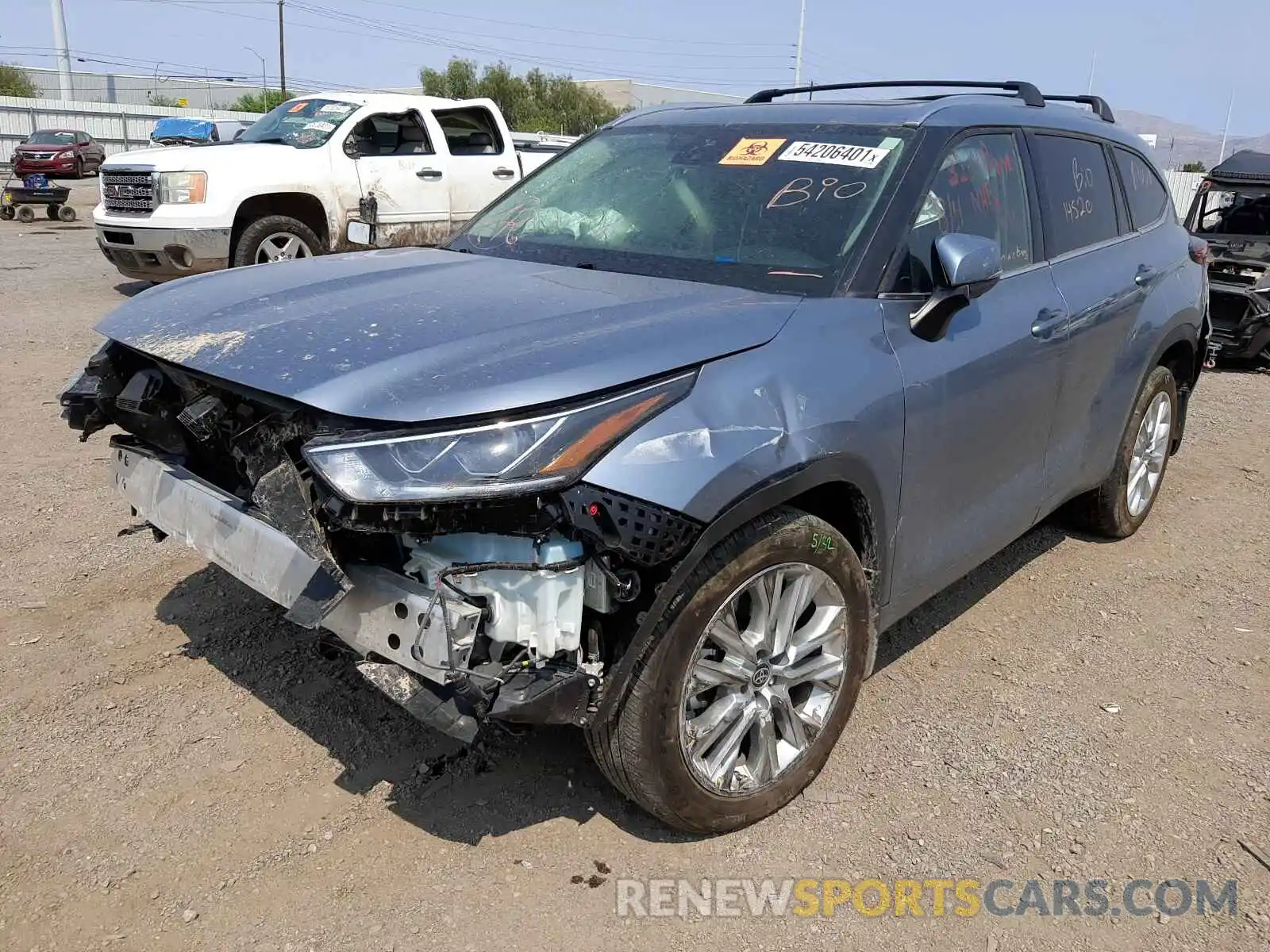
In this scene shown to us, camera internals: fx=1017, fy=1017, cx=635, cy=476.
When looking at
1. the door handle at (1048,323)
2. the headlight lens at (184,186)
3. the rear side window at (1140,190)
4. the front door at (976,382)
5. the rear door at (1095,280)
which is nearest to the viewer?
the front door at (976,382)

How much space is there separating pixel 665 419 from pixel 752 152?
1.51m

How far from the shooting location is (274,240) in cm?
980

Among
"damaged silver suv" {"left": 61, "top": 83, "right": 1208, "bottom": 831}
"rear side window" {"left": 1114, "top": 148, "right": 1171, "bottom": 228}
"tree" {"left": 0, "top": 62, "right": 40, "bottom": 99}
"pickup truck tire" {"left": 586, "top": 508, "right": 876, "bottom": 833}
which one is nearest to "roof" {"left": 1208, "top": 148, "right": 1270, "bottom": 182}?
"rear side window" {"left": 1114, "top": 148, "right": 1171, "bottom": 228}

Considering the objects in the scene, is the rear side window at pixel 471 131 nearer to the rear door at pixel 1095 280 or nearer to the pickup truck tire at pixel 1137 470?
the rear door at pixel 1095 280

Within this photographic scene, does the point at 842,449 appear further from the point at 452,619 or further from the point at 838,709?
the point at 452,619

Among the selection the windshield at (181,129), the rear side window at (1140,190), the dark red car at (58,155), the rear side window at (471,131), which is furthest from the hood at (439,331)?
the dark red car at (58,155)

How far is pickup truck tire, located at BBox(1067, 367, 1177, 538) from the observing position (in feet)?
15.2

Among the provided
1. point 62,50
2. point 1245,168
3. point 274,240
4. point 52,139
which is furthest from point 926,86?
point 62,50

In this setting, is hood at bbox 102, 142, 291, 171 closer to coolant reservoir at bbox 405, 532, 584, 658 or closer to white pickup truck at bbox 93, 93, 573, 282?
white pickup truck at bbox 93, 93, 573, 282

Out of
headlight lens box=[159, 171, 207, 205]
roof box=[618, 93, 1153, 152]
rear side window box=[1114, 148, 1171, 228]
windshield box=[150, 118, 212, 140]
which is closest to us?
roof box=[618, 93, 1153, 152]

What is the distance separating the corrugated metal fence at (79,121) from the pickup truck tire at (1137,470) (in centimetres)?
3668

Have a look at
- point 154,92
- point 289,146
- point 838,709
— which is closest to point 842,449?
point 838,709

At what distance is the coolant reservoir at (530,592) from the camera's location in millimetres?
2252

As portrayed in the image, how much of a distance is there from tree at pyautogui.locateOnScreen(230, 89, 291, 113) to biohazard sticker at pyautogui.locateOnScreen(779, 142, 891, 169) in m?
65.5
